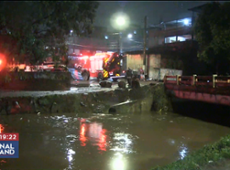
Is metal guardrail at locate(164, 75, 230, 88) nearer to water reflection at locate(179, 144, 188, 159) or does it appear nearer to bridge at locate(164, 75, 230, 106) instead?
bridge at locate(164, 75, 230, 106)

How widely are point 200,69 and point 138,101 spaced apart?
47.2 ft

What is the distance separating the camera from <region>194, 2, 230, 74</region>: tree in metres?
19.9

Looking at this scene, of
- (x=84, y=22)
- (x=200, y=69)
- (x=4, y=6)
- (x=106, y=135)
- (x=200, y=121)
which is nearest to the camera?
(x=4, y=6)

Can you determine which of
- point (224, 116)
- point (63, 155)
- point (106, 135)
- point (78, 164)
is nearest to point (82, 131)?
point (106, 135)

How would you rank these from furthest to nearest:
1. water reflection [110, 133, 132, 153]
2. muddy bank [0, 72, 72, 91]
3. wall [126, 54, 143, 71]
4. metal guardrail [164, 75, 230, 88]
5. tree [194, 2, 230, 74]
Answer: wall [126, 54, 143, 71] → tree [194, 2, 230, 74] → muddy bank [0, 72, 72, 91] → metal guardrail [164, 75, 230, 88] → water reflection [110, 133, 132, 153]

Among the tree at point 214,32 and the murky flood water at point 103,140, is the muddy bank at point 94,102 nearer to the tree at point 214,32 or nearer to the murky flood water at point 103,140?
the murky flood water at point 103,140

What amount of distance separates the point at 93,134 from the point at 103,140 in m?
1.12

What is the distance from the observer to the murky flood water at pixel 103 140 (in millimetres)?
7938

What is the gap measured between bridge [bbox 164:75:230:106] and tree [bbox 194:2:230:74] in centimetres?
398

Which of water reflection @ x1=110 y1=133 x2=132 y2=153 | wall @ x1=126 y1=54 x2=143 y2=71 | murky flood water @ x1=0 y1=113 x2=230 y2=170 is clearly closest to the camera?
murky flood water @ x1=0 y1=113 x2=230 y2=170

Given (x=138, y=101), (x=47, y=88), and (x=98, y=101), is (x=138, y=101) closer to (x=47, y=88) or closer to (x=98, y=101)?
(x=98, y=101)

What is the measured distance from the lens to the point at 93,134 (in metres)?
11.7

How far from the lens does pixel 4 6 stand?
208 inches
